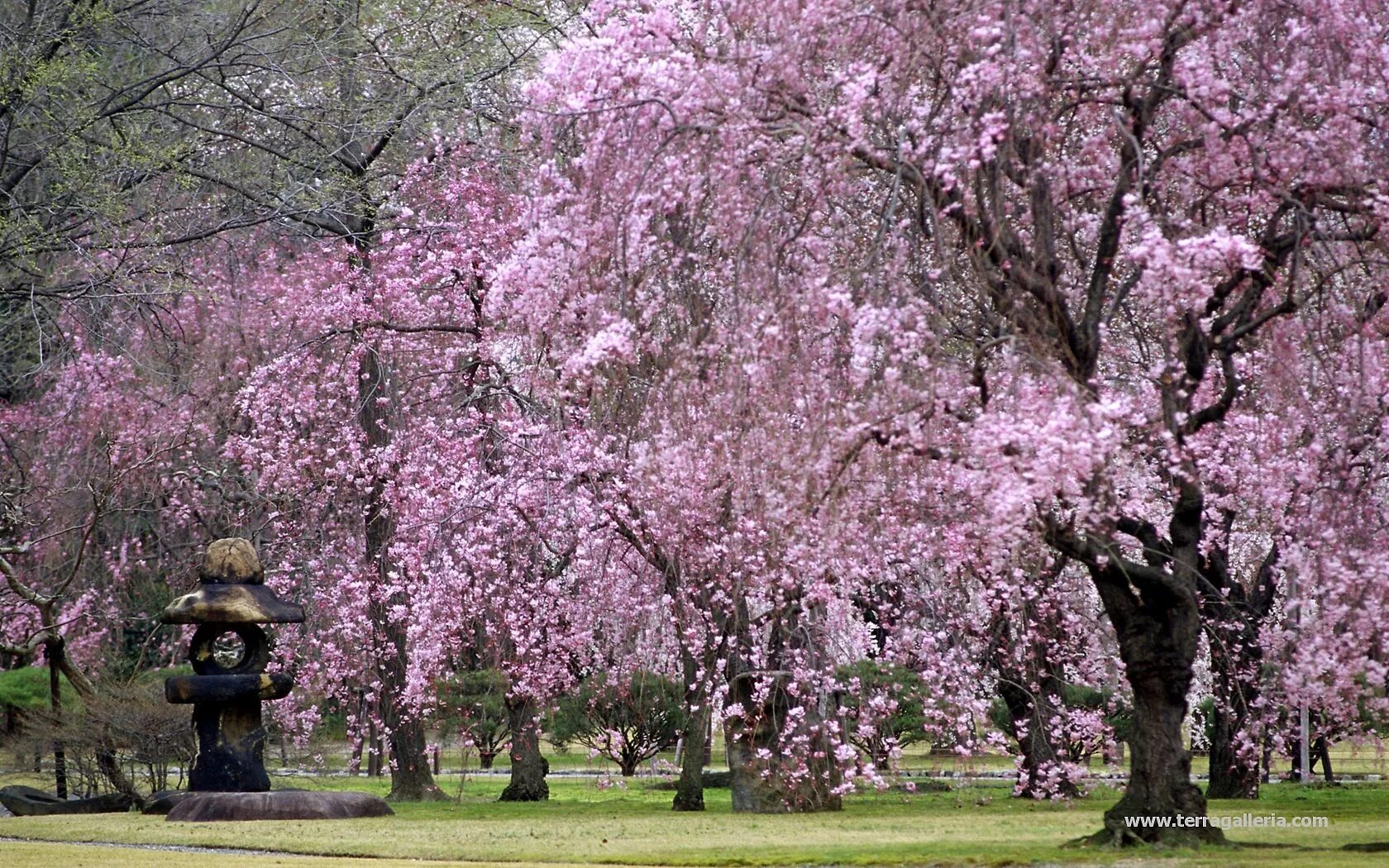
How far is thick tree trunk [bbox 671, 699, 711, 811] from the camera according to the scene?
18.7m

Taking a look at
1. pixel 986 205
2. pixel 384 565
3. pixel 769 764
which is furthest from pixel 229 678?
pixel 986 205

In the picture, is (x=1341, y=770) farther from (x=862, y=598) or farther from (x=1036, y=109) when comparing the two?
(x=1036, y=109)

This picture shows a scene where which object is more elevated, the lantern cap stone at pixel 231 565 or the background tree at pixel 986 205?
the background tree at pixel 986 205

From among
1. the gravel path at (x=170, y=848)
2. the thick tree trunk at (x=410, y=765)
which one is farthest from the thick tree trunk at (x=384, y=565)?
the gravel path at (x=170, y=848)

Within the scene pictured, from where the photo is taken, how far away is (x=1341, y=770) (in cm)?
2830

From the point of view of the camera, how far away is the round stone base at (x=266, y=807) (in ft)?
53.8

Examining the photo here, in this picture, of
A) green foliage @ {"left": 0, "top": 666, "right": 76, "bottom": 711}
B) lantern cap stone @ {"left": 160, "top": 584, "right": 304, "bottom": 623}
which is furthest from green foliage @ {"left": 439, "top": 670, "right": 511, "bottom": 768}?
green foliage @ {"left": 0, "top": 666, "right": 76, "bottom": 711}

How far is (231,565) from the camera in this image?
58.4ft

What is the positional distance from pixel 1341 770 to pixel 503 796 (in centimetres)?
1542

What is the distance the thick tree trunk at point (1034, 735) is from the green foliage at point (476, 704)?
19.7 ft

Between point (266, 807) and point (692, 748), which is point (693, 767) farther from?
point (266, 807)

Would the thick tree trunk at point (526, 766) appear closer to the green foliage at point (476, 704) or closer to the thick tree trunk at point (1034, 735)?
the green foliage at point (476, 704)

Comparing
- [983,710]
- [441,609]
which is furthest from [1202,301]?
[441,609]

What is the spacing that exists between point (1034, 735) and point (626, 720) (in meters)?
8.83
